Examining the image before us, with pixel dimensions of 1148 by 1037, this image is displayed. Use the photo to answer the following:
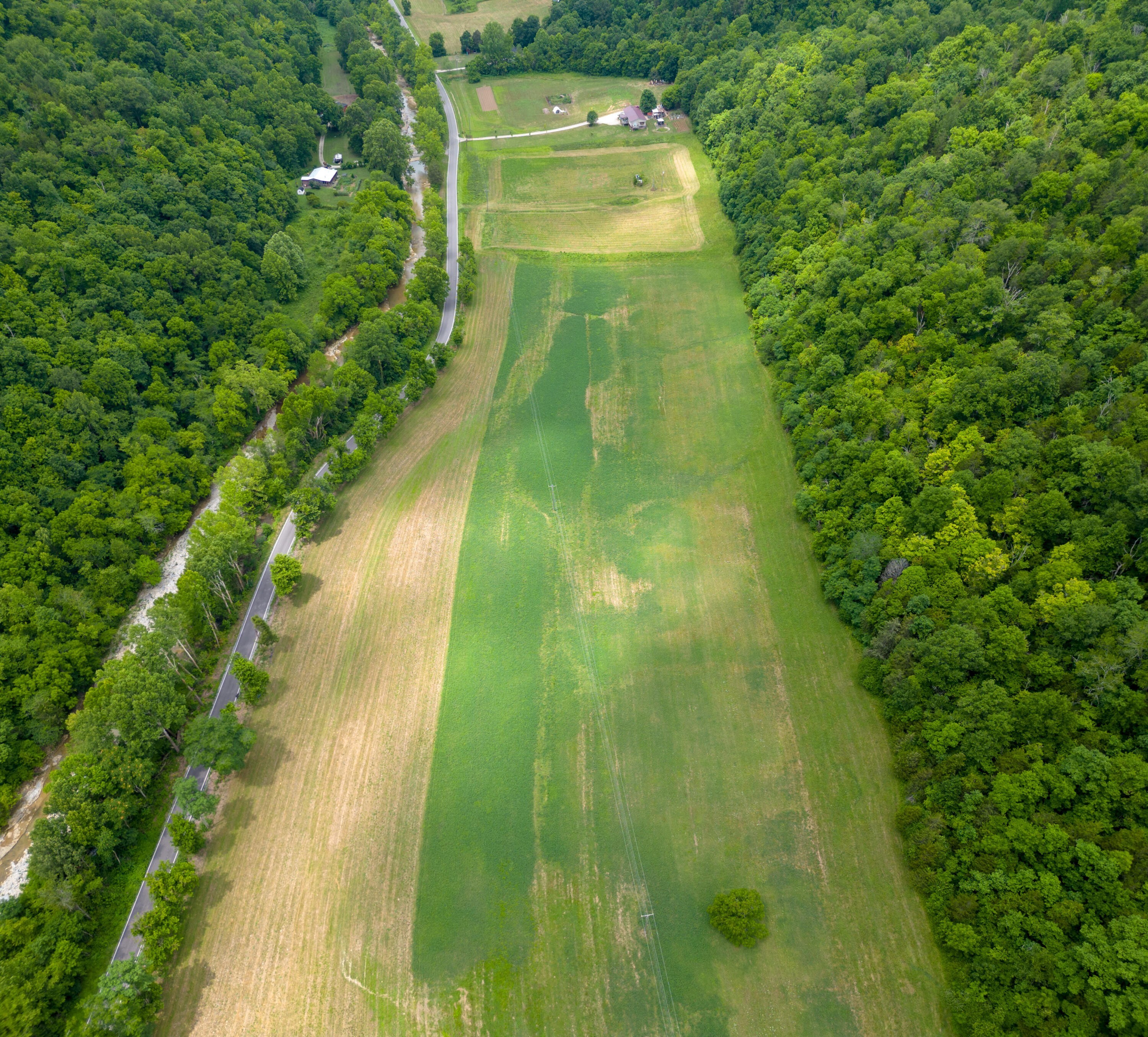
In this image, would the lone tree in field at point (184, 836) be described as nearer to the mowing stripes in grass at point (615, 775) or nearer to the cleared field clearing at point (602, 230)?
the mowing stripes in grass at point (615, 775)

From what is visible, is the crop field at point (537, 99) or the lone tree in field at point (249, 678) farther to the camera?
the crop field at point (537, 99)

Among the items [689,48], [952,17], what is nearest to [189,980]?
[952,17]

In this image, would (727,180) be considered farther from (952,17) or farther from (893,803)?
(893,803)

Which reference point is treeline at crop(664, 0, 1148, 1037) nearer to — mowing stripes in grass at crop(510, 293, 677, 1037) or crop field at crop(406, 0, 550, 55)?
mowing stripes in grass at crop(510, 293, 677, 1037)

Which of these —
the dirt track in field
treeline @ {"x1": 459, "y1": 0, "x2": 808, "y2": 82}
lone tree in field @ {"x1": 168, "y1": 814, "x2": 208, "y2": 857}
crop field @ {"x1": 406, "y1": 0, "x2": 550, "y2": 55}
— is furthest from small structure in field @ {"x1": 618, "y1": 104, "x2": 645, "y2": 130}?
lone tree in field @ {"x1": 168, "y1": 814, "x2": 208, "y2": 857}

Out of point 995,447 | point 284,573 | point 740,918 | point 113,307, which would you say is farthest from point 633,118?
point 740,918

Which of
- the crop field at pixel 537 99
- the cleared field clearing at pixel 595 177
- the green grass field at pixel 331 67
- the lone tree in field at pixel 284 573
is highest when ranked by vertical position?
the green grass field at pixel 331 67

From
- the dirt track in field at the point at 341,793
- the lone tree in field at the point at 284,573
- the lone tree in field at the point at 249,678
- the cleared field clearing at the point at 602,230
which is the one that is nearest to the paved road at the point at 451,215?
the cleared field clearing at the point at 602,230
